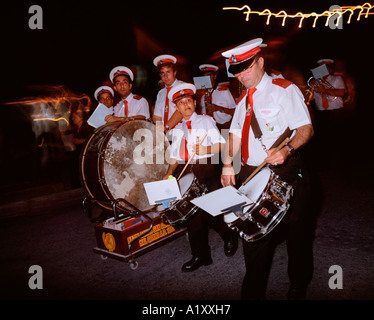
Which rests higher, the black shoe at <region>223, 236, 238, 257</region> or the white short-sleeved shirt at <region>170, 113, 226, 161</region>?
the white short-sleeved shirt at <region>170, 113, 226, 161</region>

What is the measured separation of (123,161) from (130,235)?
1.02 meters

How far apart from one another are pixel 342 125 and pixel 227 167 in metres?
5.76

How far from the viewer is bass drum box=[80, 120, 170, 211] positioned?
3605mm

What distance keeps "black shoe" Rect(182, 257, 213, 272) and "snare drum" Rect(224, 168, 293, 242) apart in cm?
150

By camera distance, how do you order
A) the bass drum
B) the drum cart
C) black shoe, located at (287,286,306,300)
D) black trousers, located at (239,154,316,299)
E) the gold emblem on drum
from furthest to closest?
1. the gold emblem on drum
2. the drum cart
3. the bass drum
4. black shoe, located at (287,286,306,300)
5. black trousers, located at (239,154,316,299)

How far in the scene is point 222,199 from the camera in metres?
2.12

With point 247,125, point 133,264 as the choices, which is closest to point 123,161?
point 133,264

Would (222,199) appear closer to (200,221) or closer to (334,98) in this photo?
(200,221)

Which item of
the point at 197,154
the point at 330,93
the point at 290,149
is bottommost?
the point at 197,154

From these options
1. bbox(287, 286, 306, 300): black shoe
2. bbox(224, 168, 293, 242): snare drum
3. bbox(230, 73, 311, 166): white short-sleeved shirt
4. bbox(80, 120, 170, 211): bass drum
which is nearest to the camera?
bbox(224, 168, 293, 242): snare drum

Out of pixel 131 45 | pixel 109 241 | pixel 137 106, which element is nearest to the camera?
pixel 109 241

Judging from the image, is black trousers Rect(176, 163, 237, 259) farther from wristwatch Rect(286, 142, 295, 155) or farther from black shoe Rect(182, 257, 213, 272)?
wristwatch Rect(286, 142, 295, 155)

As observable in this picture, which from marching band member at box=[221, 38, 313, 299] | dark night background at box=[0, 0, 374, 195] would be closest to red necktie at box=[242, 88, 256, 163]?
marching band member at box=[221, 38, 313, 299]

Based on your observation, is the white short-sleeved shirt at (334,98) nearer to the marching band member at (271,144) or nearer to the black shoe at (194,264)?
the marching band member at (271,144)
